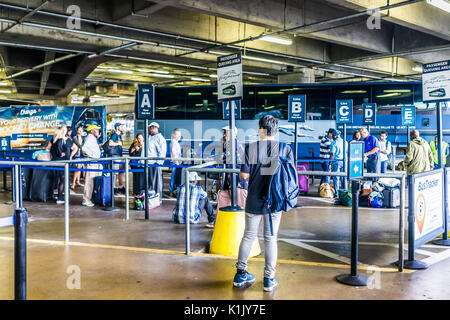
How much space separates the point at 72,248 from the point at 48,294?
1.83 m

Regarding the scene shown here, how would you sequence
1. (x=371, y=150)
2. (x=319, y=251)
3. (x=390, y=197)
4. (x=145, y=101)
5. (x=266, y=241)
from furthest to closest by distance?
(x=371, y=150) < (x=390, y=197) < (x=145, y=101) < (x=319, y=251) < (x=266, y=241)

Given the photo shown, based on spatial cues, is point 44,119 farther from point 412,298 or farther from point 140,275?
point 412,298

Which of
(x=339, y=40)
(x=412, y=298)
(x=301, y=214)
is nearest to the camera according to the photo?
(x=412, y=298)

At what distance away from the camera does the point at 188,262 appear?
17.7 ft

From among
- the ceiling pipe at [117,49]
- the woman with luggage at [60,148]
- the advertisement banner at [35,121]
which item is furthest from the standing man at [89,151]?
the advertisement banner at [35,121]

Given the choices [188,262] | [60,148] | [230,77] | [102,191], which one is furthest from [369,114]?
[188,262]

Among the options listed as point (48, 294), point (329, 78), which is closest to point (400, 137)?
point (329, 78)

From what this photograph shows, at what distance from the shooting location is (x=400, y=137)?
1742 cm

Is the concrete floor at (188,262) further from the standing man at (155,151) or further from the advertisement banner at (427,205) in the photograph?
the standing man at (155,151)

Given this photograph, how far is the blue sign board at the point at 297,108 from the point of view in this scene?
34.9ft

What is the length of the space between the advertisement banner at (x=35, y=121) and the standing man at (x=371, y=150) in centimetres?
921

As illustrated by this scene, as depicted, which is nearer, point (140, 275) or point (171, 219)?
point (140, 275)

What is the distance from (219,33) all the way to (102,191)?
24.4ft

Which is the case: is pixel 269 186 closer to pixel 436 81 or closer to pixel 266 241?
pixel 266 241
